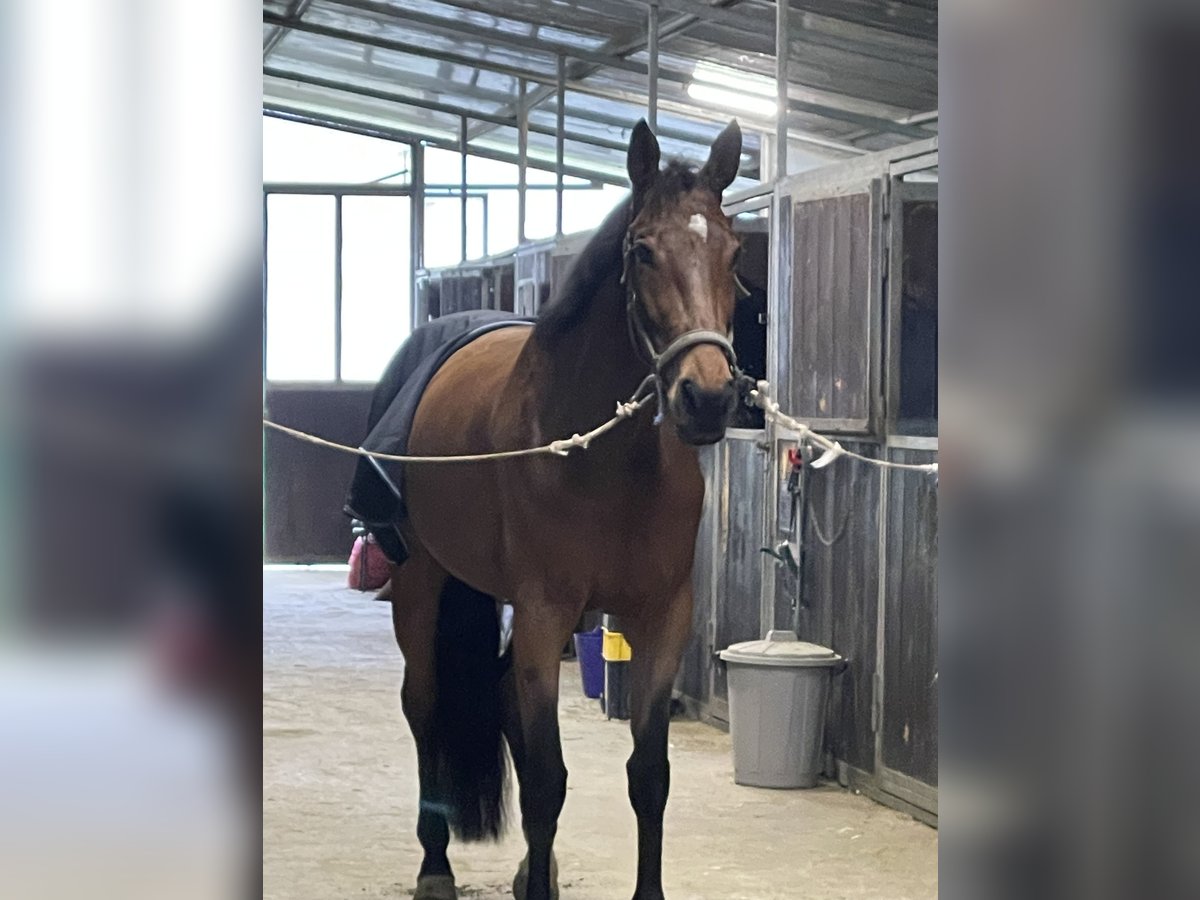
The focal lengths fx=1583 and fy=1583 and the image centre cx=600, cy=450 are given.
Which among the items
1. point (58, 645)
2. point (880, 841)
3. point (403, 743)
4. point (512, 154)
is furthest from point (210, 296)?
point (512, 154)

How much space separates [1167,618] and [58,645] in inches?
20.3

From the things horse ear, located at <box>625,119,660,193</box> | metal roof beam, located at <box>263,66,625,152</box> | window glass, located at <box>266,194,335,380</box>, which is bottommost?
horse ear, located at <box>625,119,660,193</box>

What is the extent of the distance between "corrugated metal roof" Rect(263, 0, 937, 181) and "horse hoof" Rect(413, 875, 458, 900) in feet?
8.01

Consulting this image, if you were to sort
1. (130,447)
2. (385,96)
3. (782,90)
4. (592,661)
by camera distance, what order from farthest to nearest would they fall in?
(385,96) < (592,661) < (782,90) < (130,447)

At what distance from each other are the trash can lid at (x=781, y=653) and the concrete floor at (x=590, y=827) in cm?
38

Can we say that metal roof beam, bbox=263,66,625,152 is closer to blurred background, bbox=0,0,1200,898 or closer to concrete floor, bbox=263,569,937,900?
concrete floor, bbox=263,569,937,900

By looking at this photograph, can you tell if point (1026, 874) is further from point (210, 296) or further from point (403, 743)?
point (403, 743)

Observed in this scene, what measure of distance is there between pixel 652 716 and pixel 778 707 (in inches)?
64.5

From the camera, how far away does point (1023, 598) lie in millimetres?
788

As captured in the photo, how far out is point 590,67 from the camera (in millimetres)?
7629

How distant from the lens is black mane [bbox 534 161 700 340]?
107 inches

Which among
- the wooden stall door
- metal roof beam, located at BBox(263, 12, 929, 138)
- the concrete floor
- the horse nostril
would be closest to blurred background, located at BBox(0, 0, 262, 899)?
the horse nostril

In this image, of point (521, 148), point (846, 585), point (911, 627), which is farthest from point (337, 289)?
point (911, 627)

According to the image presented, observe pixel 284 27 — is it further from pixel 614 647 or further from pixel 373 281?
pixel 614 647
